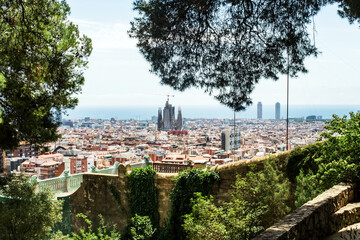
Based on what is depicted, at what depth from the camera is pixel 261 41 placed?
6.21m

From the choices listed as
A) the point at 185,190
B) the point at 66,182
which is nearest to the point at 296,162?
the point at 185,190

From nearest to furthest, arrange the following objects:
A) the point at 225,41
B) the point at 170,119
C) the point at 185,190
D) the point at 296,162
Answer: the point at 225,41, the point at 296,162, the point at 185,190, the point at 170,119

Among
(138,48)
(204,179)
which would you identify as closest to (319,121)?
(204,179)

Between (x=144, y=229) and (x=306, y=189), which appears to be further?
(x=144, y=229)

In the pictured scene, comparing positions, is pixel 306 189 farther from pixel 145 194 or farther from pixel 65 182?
pixel 65 182

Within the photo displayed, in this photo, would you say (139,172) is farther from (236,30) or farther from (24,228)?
(236,30)

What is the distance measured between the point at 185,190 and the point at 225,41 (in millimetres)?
5213

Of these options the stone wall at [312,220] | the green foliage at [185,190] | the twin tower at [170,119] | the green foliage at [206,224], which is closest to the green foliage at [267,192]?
the green foliage at [206,224]

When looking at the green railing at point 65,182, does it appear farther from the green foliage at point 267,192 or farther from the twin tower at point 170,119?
the twin tower at point 170,119

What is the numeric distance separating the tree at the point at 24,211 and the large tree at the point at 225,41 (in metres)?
3.92

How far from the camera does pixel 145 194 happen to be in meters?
10.9

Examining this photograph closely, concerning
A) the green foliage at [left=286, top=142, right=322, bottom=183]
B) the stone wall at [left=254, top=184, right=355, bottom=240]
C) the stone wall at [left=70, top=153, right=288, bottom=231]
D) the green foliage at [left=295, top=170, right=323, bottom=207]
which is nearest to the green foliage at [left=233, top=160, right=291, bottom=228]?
the green foliage at [left=286, top=142, right=322, bottom=183]

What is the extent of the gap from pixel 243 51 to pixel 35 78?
3842mm

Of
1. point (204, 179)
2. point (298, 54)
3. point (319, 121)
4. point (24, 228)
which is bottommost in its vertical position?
point (24, 228)
